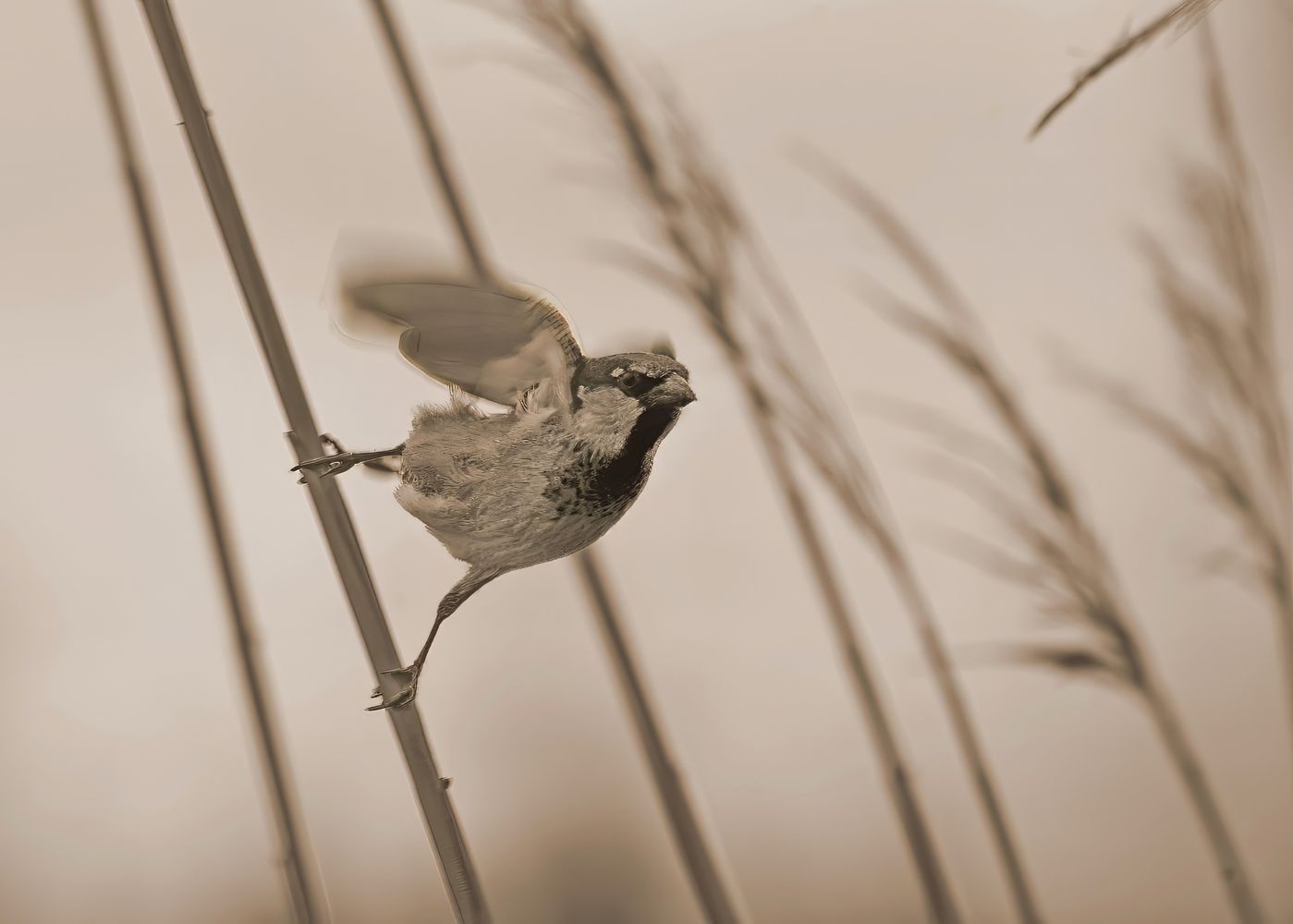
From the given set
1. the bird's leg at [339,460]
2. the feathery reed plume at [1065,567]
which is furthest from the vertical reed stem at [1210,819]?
the bird's leg at [339,460]

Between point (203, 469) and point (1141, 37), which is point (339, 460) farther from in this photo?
point (1141, 37)

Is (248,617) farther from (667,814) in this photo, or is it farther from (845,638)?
(845,638)

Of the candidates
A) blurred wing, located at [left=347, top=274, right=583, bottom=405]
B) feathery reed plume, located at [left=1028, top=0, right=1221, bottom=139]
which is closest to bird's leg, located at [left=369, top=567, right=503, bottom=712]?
blurred wing, located at [left=347, top=274, right=583, bottom=405]

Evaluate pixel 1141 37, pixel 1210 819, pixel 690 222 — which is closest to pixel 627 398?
pixel 690 222

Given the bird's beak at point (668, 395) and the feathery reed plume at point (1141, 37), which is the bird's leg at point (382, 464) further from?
the feathery reed plume at point (1141, 37)

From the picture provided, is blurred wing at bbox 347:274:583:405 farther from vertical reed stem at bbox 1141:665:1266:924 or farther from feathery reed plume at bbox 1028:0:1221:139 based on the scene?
vertical reed stem at bbox 1141:665:1266:924

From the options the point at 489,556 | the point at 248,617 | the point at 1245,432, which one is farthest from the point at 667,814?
the point at 1245,432

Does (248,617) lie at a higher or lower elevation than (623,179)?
lower

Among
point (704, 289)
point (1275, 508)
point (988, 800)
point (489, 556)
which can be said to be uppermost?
point (704, 289)
